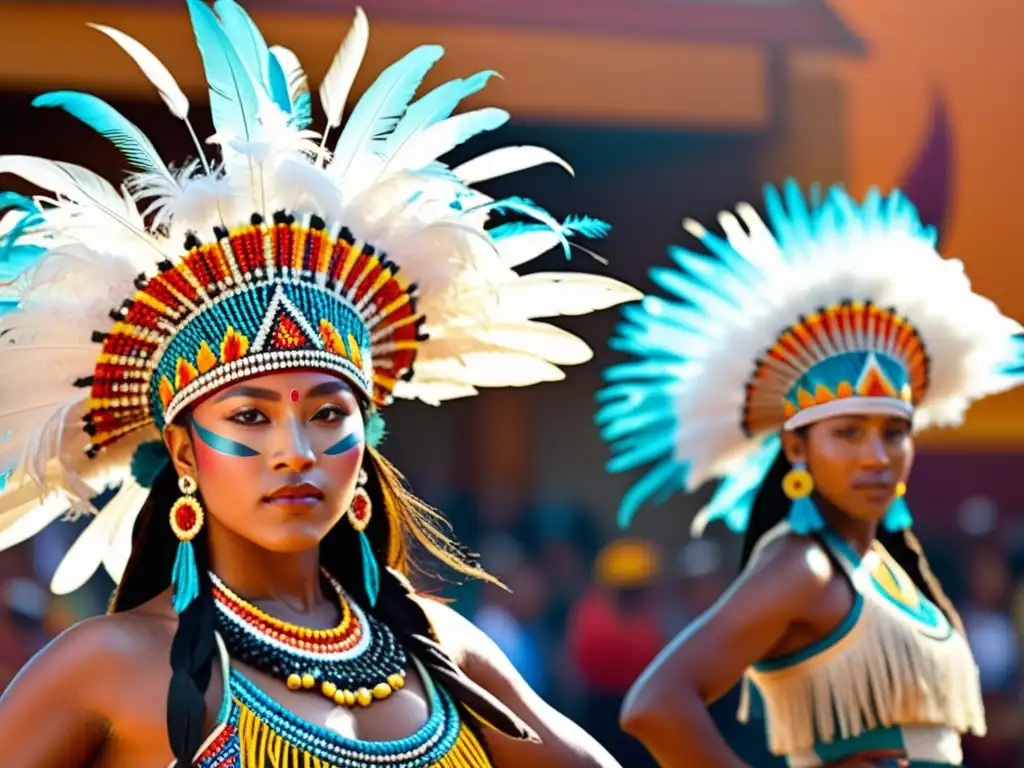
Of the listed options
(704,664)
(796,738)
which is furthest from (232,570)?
(796,738)

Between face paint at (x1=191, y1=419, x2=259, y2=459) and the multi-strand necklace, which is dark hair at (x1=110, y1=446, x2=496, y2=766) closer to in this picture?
the multi-strand necklace

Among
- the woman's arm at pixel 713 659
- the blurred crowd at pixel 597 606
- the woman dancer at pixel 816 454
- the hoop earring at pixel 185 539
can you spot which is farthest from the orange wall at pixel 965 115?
the hoop earring at pixel 185 539

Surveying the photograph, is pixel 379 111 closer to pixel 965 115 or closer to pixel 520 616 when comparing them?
pixel 520 616

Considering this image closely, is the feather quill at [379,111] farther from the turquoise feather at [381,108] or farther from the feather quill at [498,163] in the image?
the feather quill at [498,163]

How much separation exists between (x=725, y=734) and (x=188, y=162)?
4.55 meters

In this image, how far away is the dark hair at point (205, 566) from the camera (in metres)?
2.71

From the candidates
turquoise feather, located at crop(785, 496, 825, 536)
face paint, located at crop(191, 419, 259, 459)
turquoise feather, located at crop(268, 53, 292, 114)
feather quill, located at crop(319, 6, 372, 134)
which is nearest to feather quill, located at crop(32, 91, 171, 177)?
turquoise feather, located at crop(268, 53, 292, 114)

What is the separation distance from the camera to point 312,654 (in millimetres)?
2928

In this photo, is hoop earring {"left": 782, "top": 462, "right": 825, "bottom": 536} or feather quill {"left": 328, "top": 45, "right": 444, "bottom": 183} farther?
hoop earring {"left": 782, "top": 462, "right": 825, "bottom": 536}

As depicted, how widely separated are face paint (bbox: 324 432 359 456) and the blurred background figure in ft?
15.7

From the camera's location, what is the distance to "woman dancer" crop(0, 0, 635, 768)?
2.78 meters

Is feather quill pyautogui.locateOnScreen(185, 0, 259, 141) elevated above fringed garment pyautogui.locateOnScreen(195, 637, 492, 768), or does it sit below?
above

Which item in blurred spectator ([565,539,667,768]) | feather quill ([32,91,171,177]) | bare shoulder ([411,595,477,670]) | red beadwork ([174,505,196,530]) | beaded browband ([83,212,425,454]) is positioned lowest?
blurred spectator ([565,539,667,768])

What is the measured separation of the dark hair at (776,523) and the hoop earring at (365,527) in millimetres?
1760
